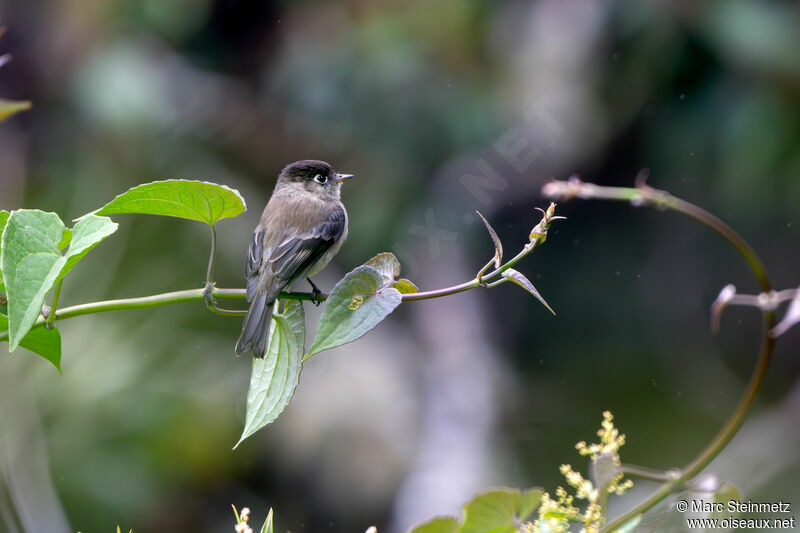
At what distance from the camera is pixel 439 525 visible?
744 mm

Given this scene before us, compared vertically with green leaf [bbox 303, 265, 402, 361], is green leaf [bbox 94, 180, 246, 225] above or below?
above

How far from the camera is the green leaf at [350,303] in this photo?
970 mm

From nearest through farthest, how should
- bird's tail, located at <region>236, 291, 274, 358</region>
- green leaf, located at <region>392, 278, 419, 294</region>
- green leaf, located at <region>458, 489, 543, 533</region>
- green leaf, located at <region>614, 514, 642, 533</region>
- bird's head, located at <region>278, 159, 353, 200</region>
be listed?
green leaf, located at <region>458, 489, 543, 533</region> → green leaf, located at <region>614, 514, 642, 533</region> → green leaf, located at <region>392, 278, 419, 294</region> → bird's tail, located at <region>236, 291, 274, 358</region> → bird's head, located at <region>278, 159, 353, 200</region>

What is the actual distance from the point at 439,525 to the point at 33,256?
514mm

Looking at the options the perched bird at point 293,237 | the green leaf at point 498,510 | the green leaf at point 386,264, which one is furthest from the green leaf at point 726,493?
the perched bird at point 293,237

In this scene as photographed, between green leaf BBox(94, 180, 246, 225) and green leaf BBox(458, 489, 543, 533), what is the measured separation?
481 mm

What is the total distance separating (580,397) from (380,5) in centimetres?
276

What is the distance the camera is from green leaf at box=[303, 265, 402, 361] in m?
0.97

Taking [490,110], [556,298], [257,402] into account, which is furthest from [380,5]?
[257,402]

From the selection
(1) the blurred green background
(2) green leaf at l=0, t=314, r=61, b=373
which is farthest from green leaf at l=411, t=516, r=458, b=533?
(1) the blurred green background

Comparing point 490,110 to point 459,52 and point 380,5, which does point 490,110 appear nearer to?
point 459,52

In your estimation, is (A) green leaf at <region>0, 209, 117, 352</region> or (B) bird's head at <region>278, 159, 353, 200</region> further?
(B) bird's head at <region>278, 159, 353, 200</region>

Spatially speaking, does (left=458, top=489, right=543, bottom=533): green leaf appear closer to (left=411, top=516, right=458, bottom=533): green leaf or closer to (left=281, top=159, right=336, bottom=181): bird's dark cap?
(left=411, top=516, right=458, bottom=533): green leaf

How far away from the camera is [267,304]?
5.22 feet
